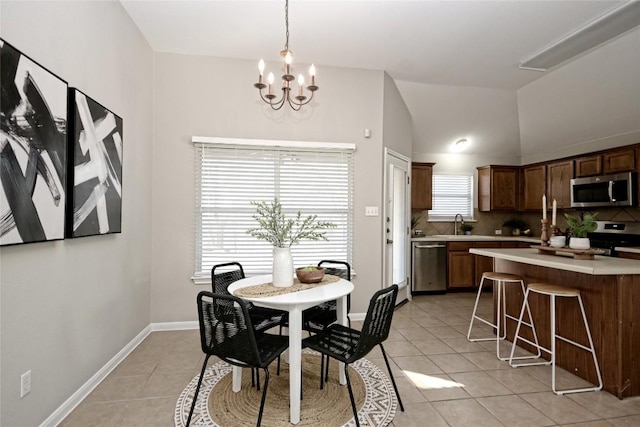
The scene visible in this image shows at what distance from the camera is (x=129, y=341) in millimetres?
2986

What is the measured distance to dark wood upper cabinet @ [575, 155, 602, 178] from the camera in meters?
4.62

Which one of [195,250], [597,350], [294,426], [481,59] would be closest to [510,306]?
[597,350]

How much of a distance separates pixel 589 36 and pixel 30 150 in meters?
4.82

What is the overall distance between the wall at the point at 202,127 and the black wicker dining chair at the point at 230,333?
6.28ft

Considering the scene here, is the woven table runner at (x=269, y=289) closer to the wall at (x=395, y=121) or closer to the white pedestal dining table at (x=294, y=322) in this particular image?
the white pedestal dining table at (x=294, y=322)

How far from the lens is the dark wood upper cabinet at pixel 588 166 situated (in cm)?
462

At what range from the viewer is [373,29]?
3.09m

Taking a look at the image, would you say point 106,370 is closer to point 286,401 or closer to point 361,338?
point 286,401

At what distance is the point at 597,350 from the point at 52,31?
4.28 meters

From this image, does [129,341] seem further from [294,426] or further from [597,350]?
[597,350]

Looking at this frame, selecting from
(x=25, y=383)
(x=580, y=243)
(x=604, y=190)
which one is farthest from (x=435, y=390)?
(x=604, y=190)

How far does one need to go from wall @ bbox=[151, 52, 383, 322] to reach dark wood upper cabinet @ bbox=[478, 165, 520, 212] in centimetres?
312

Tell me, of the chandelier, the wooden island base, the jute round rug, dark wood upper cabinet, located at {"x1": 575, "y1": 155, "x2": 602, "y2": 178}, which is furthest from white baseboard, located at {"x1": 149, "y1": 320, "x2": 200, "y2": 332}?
dark wood upper cabinet, located at {"x1": 575, "y1": 155, "x2": 602, "y2": 178}

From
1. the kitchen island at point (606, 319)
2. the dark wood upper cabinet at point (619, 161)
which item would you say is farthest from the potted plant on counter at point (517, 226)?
the kitchen island at point (606, 319)
